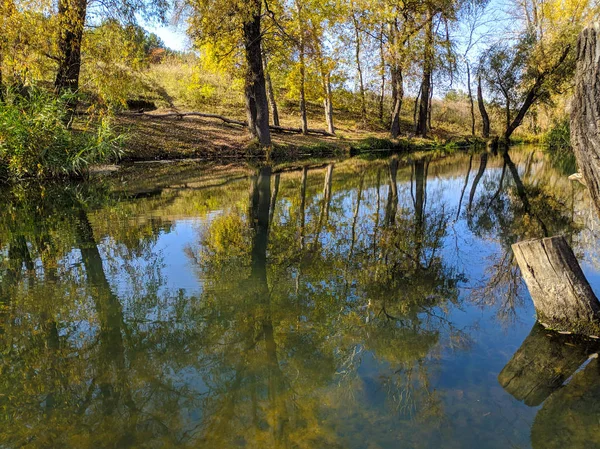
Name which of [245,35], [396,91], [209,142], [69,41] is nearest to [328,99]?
[396,91]

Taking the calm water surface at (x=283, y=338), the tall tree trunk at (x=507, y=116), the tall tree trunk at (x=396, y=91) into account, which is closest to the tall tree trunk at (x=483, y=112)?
the tall tree trunk at (x=507, y=116)

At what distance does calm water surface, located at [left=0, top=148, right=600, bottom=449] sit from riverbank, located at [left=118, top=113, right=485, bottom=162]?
36.4 ft

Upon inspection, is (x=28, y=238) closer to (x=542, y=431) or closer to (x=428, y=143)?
(x=542, y=431)

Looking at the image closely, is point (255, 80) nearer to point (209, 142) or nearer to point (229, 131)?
point (209, 142)

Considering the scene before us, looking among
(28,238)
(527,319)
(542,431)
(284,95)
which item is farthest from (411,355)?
(284,95)

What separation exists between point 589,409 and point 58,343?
3.64m

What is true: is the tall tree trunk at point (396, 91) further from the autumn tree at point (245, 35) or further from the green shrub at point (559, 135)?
the green shrub at point (559, 135)

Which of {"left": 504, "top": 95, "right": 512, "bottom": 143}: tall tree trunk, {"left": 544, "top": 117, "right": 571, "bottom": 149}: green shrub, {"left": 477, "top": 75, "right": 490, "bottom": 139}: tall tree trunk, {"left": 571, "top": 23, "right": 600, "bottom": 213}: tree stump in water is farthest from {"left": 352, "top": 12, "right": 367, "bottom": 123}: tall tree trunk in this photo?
{"left": 571, "top": 23, "right": 600, "bottom": 213}: tree stump in water

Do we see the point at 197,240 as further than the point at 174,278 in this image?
Yes

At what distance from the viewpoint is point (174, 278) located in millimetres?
4852

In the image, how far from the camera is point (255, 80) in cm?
1842

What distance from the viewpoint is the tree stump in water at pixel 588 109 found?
3.39 meters

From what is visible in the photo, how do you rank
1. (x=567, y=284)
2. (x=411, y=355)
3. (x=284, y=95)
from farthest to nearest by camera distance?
(x=284, y=95) → (x=567, y=284) → (x=411, y=355)

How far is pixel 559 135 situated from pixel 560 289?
28.2m
